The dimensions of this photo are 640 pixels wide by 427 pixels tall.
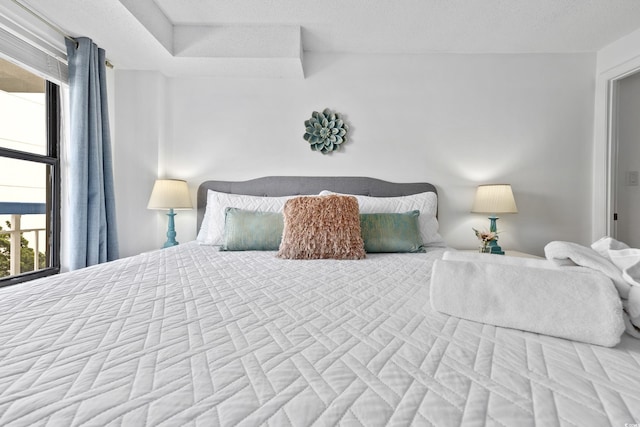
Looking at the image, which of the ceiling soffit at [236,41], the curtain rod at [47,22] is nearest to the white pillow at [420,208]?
the ceiling soffit at [236,41]

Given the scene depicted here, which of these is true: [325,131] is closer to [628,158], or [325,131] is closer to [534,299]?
[534,299]

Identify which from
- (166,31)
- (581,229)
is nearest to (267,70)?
(166,31)

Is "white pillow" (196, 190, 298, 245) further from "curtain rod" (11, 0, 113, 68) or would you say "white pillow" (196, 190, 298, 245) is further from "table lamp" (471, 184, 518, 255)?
"table lamp" (471, 184, 518, 255)

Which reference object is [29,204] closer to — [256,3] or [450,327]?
[256,3]

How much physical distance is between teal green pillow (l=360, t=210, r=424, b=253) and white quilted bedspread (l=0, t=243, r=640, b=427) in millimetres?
931

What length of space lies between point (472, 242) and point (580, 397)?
2.37 meters

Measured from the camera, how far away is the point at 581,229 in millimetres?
2586

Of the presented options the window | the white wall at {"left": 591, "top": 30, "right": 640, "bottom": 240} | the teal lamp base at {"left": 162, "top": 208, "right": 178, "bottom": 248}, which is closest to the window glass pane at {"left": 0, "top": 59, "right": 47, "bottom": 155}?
the window

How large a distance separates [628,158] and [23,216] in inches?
201

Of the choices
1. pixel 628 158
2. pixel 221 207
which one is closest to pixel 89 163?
pixel 221 207

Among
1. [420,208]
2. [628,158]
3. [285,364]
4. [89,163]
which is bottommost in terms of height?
[285,364]

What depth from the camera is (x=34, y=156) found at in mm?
2047

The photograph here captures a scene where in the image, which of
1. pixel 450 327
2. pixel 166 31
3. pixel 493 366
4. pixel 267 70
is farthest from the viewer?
pixel 267 70

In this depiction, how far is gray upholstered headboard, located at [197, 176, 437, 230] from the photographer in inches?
101
